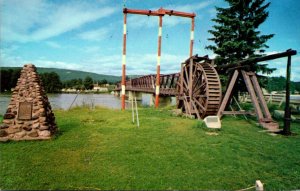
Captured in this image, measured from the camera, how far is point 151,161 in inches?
249

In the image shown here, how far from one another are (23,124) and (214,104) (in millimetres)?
9080

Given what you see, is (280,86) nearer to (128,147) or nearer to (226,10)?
(226,10)

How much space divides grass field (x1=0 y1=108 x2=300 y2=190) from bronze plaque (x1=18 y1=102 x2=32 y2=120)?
851 millimetres

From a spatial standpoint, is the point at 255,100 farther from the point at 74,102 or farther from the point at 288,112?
the point at 74,102

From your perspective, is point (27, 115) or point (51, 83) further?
point (51, 83)

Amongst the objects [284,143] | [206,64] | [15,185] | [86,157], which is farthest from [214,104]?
[15,185]

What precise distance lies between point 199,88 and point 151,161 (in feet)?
30.6

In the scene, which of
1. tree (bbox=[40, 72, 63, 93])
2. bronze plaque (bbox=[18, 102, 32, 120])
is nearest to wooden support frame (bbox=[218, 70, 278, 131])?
bronze plaque (bbox=[18, 102, 32, 120])

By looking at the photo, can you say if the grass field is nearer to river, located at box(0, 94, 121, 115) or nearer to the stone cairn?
the stone cairn

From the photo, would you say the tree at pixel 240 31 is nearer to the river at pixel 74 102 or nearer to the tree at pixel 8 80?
the river at pixel 74 102

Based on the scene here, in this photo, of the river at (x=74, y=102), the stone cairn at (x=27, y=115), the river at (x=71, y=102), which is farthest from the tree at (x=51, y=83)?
the stone cairn at (x=27, y=115)

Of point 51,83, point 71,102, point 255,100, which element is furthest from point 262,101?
point 51,83

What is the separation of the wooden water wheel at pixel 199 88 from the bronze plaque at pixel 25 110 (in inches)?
328

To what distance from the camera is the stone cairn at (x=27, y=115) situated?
8.11 m
